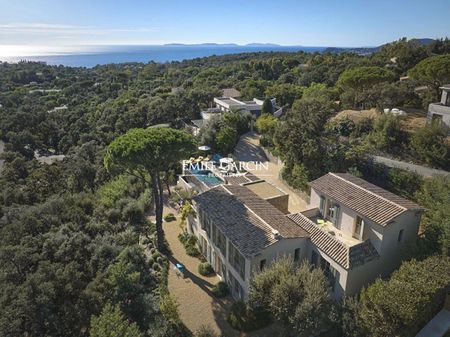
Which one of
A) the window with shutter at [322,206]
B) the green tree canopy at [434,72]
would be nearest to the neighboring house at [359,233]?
the window with shutter at [322,206]

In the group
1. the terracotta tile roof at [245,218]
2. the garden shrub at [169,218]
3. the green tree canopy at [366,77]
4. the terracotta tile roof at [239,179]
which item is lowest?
the garden shrub at [169,218]

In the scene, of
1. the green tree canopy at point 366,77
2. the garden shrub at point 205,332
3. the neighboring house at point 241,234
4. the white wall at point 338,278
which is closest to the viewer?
the garden shrub at point 205,332

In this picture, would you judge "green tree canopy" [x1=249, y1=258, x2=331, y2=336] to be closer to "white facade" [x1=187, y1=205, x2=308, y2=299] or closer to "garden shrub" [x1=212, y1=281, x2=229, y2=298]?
"white facade" [x1=187, y1=205, x2=308, y2=299]

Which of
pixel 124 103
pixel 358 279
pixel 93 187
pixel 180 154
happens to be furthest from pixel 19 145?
pixel 358 279

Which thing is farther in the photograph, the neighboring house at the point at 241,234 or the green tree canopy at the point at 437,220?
the neighboring house at the point at 241,234

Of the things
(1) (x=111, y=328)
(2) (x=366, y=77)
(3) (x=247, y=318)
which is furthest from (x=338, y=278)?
(2) (x=366, y=77)

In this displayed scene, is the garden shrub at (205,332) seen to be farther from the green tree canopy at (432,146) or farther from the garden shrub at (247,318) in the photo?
the green tree canopy at (432,146)

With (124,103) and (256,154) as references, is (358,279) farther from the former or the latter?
(124,103)
